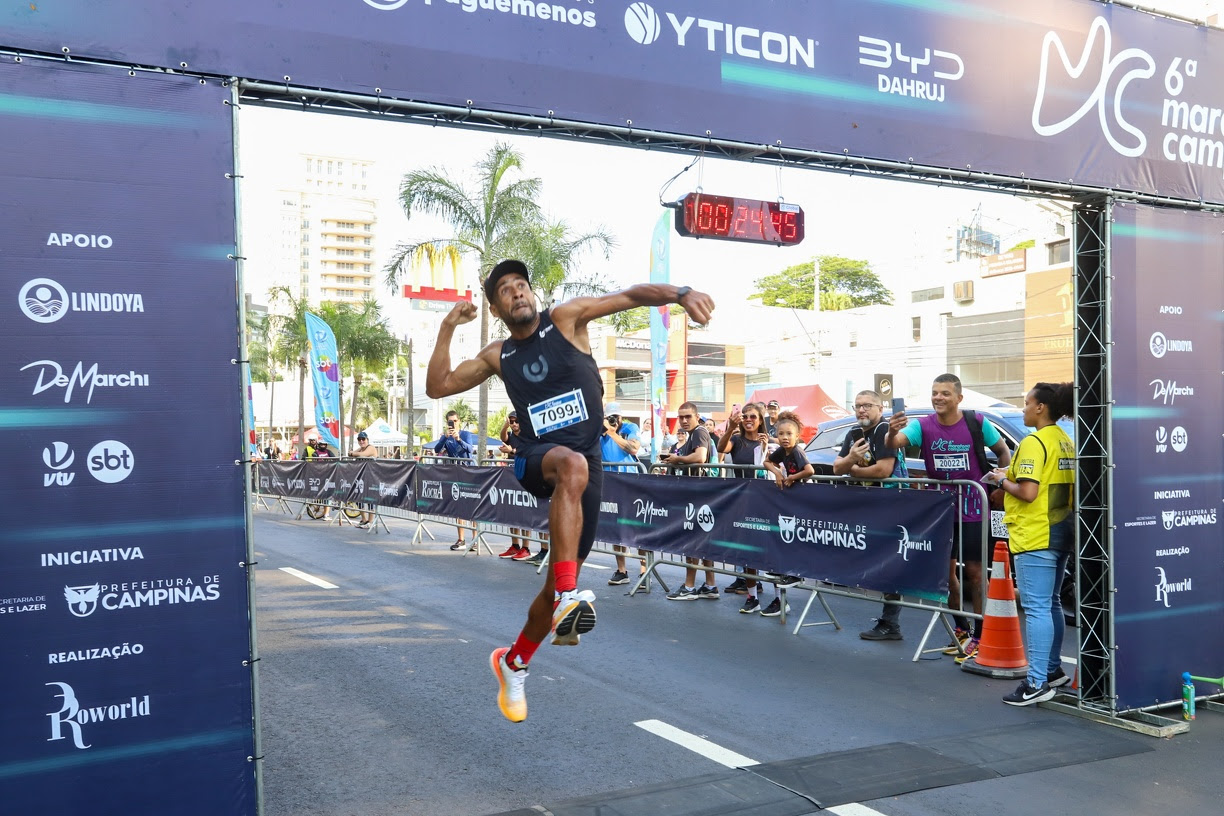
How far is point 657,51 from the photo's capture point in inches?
211

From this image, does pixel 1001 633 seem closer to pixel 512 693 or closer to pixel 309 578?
pixel 512 693

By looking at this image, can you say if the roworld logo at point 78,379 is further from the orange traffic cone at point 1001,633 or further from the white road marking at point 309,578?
the white road marking at point 309,578

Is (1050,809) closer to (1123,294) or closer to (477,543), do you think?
(1123,294)

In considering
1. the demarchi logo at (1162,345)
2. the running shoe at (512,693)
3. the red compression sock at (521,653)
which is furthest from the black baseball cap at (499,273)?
the demarchi logo at (1162,345)

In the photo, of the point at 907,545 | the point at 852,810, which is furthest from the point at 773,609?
the point at 852,810

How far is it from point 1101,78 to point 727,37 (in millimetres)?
2957

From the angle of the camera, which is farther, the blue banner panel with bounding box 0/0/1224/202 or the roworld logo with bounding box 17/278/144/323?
the blue banner panel with bounding box 0/0/1224/202

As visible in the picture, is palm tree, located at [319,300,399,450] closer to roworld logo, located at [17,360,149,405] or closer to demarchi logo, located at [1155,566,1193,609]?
demarchi logo, located at [1155,566,1193,609]

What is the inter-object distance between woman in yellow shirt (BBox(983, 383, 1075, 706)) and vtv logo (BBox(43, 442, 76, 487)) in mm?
5777

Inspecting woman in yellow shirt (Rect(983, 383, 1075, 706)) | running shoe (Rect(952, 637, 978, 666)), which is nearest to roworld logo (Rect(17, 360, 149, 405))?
woman in yellow shirt (Rect(983, 383, 1075, 706))

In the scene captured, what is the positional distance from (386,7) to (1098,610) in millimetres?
5812

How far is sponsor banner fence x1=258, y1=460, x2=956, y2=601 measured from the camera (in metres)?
8.39

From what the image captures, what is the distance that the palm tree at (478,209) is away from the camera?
26484 mm

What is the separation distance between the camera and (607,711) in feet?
22.1
